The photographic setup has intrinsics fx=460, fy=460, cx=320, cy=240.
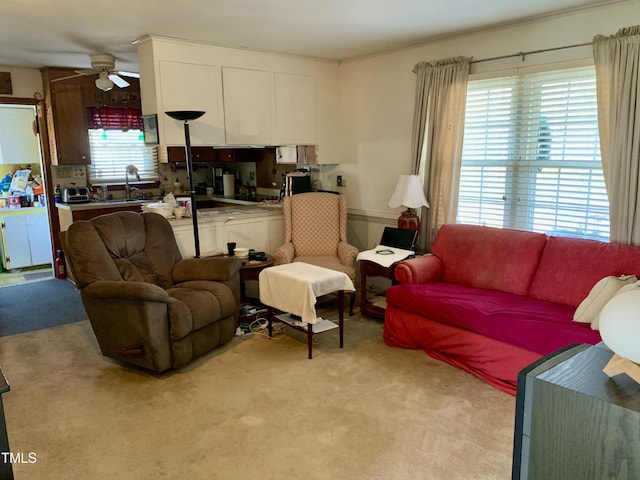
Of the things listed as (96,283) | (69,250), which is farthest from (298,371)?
(69,250)

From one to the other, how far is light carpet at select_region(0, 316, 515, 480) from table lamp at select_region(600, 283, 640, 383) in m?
1.54

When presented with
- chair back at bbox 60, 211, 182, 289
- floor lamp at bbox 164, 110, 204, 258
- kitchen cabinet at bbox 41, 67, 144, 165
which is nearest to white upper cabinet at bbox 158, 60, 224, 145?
floor lamp at bbox 164, 110, 204, 258

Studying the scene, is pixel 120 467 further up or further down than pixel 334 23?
further down

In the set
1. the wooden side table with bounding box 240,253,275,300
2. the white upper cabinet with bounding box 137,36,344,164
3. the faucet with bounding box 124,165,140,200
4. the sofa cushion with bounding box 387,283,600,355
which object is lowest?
the sofa cushion with bounding box 387,283,600,355

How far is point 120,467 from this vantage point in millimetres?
2262

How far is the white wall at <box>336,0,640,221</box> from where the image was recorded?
332cm

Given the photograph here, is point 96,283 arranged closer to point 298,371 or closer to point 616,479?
point 298,371

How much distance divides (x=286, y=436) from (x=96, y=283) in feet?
5.51

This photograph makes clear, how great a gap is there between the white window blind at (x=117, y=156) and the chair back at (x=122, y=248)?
2.95m

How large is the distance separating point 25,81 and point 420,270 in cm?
505

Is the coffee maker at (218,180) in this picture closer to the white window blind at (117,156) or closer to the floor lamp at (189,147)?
the white window blind at (117,156)

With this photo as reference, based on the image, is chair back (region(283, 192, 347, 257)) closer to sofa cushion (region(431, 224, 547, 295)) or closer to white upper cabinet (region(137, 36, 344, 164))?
white upper cabinet (region(137, 36, 344, 164))

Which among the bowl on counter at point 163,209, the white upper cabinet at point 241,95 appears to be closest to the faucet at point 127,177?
the bowl on counter at point 163,209

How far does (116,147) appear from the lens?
6.50 meters
